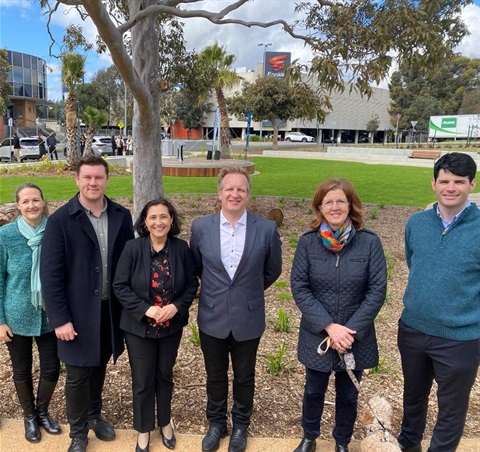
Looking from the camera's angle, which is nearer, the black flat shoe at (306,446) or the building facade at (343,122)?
the black flat shoe at (306,446)

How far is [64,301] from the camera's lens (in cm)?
269

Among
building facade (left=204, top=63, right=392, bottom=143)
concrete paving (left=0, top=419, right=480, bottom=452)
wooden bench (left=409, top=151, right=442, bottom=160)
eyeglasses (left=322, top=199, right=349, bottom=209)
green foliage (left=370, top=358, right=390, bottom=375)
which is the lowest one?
concrete paving (left=0, top=419, right=480, bottom=452)

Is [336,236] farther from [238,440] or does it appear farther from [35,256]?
[35,256]

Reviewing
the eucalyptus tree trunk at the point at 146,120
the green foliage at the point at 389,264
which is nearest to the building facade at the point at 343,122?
the green foliage at the point at 389,264

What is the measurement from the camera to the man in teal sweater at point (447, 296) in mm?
2486

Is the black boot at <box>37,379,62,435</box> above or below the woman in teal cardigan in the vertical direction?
below

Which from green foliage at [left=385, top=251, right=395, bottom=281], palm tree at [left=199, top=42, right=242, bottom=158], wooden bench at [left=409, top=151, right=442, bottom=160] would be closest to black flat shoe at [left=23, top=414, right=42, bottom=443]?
green foliage at [left=385, top=251, right=395, bottom=281]

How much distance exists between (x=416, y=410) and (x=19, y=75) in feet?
185

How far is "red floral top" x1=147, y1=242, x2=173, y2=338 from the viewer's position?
2.75 m

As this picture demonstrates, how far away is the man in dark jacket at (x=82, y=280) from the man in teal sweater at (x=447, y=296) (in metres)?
1.87

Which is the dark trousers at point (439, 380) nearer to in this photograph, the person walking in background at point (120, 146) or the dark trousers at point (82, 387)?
the dark trousers at point (82, 387)

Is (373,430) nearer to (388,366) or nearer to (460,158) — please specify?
(388,366)

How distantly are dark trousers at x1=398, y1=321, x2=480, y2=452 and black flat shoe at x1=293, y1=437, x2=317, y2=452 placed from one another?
1.96 ft

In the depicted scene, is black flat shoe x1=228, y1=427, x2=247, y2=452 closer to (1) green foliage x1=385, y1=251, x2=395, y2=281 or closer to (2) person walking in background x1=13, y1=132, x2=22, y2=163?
(1) green foliage x1=385, y1=251, x2=395, y2=281
